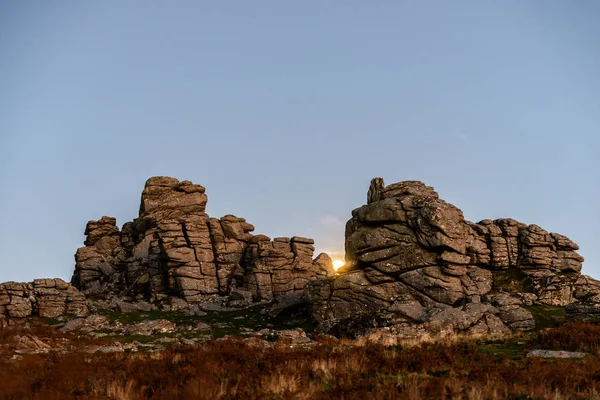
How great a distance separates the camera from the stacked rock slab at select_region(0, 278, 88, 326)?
6144cm

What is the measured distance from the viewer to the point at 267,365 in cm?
1834

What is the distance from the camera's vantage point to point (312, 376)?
16859mm

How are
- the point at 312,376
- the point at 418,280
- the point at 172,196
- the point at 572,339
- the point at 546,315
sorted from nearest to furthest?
the point at 312,376
the point at 572,339
the point at 546,315
the point at 418,280
the point at 172,196

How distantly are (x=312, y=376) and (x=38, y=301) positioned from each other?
58.1 m

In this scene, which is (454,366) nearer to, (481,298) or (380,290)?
(380,290)

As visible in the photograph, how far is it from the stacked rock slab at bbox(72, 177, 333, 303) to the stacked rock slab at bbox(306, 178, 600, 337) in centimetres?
2011

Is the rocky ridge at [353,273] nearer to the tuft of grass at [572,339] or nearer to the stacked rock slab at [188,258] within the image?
the stacked rock slab at [188,258]

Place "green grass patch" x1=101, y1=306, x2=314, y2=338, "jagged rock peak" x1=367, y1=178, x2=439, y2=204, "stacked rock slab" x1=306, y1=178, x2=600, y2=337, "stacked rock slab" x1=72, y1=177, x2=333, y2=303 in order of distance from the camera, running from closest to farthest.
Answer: "stacked rock slab" x1=306, y1=178, x2=600, y2=337
"green grass patch" x1=101, y1=306, x2=314, y2=338
"jagged rock peak" x1=367, y1=178, x2=439, y2=204
"stacked rock slab" x1=72, y1=177, x2=333, y2=303

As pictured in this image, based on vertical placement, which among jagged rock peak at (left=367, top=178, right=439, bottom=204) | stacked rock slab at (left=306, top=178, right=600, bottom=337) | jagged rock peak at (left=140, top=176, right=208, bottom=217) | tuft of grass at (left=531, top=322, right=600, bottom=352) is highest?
jagged rock peak at (left=140, top=176, right=208, bottom=217)

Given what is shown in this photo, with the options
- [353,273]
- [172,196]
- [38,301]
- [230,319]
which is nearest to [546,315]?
[353,273]

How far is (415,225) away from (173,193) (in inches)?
2101

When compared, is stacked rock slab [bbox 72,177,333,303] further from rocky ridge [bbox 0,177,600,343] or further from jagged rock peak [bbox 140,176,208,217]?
rocky ridge [bbox 0,177,600,343]

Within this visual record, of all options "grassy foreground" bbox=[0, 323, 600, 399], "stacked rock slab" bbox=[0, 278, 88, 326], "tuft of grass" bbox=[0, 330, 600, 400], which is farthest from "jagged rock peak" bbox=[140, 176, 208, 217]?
"tuft of grass" bbox=[0, 330, 600, 400]

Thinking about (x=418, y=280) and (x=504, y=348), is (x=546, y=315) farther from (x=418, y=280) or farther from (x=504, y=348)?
(x=504, y=348)
